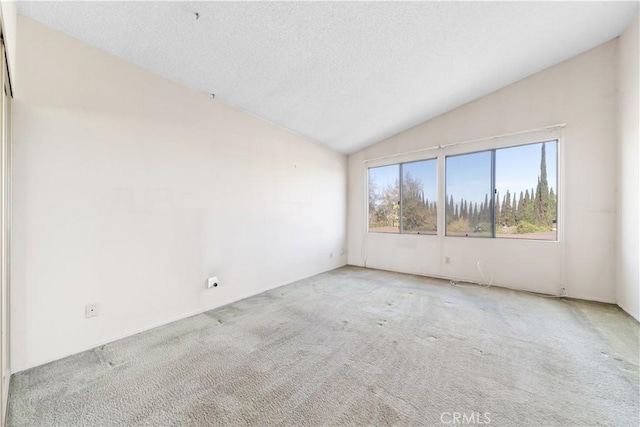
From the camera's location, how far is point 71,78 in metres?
1.90

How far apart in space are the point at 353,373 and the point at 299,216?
107 inches

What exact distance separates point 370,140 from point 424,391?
4.20m

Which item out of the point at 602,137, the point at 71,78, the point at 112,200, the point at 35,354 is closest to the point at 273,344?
the point at 35,354

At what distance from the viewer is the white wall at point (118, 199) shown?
173cm

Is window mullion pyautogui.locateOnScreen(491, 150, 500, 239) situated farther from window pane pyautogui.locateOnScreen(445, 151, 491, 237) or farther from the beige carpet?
the beige carpet

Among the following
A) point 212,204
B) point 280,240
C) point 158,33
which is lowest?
point 280,240

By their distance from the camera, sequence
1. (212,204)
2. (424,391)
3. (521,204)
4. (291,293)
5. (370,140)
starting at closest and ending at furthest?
(424,391), (212,204), (291,293), (521,204), (370,140)

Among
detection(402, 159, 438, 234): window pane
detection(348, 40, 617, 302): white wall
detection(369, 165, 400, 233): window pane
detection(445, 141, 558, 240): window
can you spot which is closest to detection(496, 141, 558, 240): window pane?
detection(445, 141, 558, 240): window

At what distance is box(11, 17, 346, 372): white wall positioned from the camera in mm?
1733

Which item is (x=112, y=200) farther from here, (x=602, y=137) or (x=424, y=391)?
(x=602, y=137)

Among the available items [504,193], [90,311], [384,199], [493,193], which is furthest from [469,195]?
[90,311]

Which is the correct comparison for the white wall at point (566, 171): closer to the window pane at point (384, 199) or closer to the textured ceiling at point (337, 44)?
the textured ceiling at point (337, 44)

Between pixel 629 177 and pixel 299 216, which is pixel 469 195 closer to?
pixel 629 177

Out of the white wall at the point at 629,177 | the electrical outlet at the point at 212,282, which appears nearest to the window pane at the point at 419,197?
the white wall at the point at 629,177
